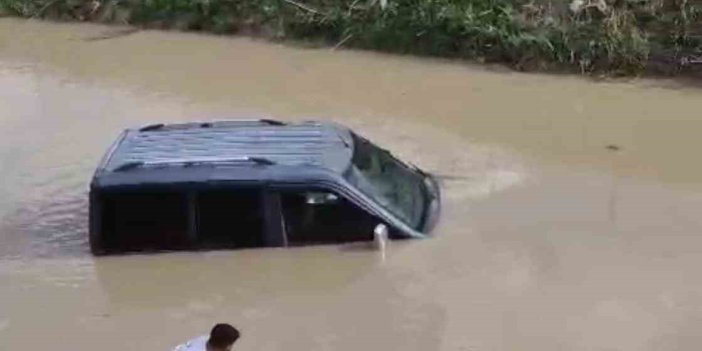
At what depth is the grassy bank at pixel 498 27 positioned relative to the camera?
52.7ft

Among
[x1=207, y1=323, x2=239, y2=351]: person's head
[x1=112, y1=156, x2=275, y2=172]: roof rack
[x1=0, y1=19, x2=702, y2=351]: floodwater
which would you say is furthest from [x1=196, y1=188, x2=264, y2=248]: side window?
[x1=207, y1=323, x2=239, y2=351]: person's head

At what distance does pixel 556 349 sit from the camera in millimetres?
8359

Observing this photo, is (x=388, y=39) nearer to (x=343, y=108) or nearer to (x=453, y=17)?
(x=453, y=17)

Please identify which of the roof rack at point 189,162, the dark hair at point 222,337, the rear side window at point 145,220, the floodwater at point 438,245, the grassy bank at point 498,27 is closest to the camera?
the dark hair at point 222,337

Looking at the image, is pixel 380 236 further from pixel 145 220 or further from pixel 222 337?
pixel 222 337

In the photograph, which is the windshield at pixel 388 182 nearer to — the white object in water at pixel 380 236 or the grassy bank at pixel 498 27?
the white object in water at pixel 380 236

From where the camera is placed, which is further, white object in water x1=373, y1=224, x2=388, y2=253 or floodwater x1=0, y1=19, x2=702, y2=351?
white object in water x1=373, y1=224, x2=388, y2=253

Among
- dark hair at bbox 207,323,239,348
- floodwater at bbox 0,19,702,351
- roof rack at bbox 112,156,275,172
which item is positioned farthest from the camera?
roof rack at bbox 112,156,275,172

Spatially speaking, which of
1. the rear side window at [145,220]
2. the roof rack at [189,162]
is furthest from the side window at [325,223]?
the rear side window at [145,220]

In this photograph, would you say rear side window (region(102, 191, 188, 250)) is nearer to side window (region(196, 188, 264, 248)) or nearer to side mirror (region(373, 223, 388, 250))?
side window (region(196, 188, 264, 248))

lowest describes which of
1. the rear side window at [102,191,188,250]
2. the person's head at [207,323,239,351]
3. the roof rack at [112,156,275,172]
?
the rear side window at [102,191,188,250]

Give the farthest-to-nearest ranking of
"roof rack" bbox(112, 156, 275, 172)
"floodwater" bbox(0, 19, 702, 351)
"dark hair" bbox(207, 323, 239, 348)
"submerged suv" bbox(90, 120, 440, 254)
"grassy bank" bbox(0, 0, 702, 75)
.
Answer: "grassy bank" bbox(0, 0, 702, 75), "roof rack" bbox(112, 156, 275, 172), "submerged suv" bbox(90, 120, 440, 254), "floodwater" bbox(0, 19, 702, 351), "dark hair" bbox(207, 323, 239, 348)

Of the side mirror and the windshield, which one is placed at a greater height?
the windshield

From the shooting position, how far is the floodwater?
8.77 m
